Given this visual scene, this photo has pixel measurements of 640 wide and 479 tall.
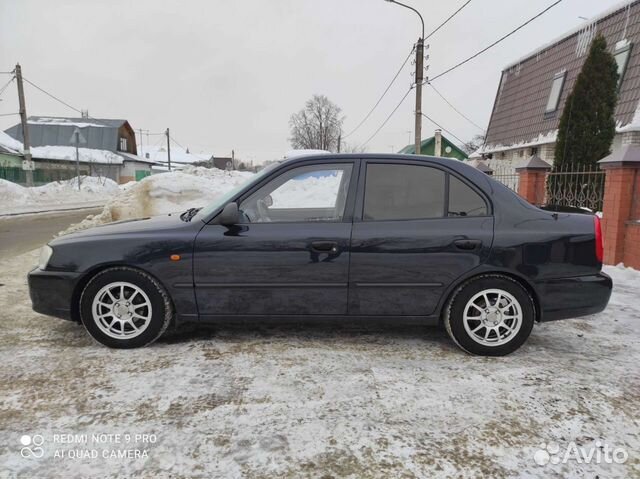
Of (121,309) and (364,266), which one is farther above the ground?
(364,266)

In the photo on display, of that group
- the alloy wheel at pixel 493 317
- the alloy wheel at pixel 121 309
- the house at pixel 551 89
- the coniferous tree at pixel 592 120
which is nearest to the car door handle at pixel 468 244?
the alloy wheel at pixel 493 317

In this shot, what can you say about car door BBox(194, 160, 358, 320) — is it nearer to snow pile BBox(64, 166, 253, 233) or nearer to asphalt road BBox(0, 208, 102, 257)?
snow pile BBox(64, 166, 253, 233)

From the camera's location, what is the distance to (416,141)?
55.1 ft

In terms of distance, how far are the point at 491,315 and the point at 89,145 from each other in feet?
181

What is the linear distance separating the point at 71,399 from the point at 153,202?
7705mm

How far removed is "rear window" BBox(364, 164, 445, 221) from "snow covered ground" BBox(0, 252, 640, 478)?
1092mm

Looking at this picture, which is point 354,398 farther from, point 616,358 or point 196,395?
point 616,358

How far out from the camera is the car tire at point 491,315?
3.32m

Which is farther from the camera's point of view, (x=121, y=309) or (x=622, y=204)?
(x=622, y=204)

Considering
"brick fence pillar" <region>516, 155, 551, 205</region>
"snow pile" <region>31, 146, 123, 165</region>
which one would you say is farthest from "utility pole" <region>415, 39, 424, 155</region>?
"snow pile" <region>31, 146, 123, 165</region>

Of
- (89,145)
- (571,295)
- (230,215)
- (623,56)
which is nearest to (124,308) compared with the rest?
(230,215)

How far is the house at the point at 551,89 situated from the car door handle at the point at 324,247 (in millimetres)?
13520

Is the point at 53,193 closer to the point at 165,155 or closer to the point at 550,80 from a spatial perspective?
the point at 550,80

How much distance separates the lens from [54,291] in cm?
341
